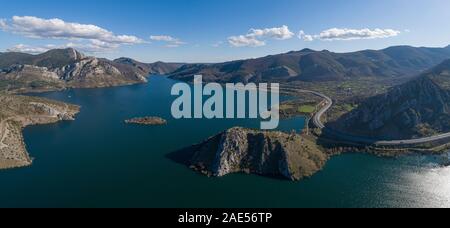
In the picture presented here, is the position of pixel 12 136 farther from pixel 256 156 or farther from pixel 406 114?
pixel 406 114

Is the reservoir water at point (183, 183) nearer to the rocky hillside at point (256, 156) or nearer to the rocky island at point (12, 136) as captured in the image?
the rocky hillside at point (256, 156)

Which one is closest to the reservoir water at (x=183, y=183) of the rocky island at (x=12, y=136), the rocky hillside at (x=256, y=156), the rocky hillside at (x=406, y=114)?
the rocky hillside at (x=256, y=156)

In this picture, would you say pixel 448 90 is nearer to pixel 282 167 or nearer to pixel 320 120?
pixel 320 120

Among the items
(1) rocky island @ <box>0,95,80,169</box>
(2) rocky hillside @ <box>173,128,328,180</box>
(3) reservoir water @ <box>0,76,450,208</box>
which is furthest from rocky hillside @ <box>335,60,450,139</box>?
(1) rocky island @ <box>0,95,80,169</box>

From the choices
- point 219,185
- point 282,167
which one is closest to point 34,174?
point 219,185

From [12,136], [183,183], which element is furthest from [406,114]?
[12,136]
